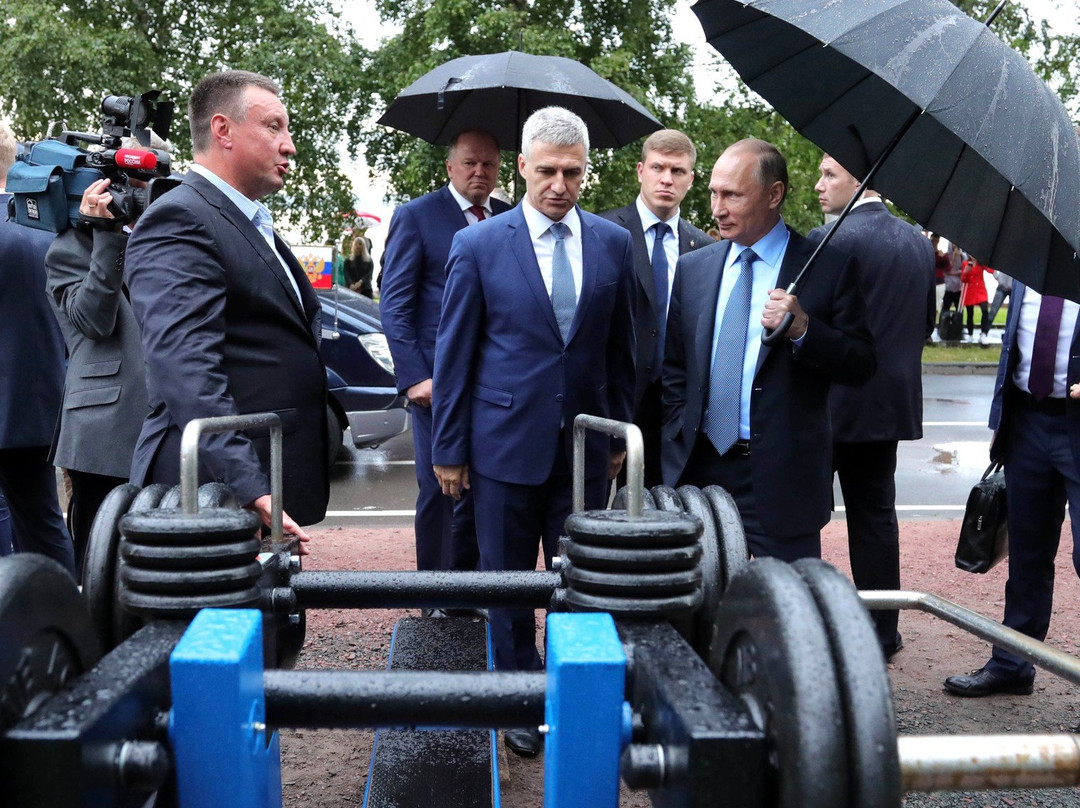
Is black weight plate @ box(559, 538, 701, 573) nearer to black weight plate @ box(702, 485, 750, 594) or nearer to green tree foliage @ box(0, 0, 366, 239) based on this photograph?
black weight plate @ box(702, 485, 750, 594)

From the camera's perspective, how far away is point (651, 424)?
16.6 ft

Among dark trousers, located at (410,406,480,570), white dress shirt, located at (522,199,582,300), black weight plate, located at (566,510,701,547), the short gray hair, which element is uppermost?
the short gray hair

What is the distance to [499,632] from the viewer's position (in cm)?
383

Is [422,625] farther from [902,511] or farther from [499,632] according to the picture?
[902,511]

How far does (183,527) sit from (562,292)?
6.32 feet

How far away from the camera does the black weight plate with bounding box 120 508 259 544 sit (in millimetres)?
2176

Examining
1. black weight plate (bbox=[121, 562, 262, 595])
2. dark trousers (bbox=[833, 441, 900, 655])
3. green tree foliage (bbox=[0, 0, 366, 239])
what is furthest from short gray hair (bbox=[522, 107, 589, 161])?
green tree foliage (bbox=[0, 0, 366, 239])

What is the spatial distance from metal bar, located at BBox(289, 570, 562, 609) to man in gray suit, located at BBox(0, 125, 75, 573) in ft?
A: 7.46

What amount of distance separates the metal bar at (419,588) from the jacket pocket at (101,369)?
5.25ft

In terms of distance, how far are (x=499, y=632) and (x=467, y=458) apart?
2.02 ft

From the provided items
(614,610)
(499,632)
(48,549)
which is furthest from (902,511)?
(614,610)

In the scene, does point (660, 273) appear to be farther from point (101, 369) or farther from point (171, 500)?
point (171, 500)

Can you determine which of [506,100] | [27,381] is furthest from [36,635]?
[506,100]

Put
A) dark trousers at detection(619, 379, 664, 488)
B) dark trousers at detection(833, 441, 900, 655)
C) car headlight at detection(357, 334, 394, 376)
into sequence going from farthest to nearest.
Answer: car headlight at detection(357, 334, 394, 376), dark trousers at detection(619, 379, 664, 488), dark trousers at detection(833, 441, 900, 655)
